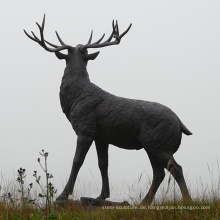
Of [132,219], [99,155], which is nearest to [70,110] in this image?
[99,155]

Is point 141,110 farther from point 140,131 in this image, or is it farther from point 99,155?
point 99,155

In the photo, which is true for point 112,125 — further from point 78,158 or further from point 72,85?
point 72,85

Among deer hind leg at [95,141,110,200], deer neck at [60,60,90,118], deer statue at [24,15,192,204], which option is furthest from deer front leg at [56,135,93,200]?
deer neck at [60,60,90,118]

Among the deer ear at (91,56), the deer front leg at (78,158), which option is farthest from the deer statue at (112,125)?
the deer ear at (91,56)

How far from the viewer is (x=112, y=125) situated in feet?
16.1

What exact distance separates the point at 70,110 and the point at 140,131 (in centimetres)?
119

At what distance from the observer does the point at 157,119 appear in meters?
4.84

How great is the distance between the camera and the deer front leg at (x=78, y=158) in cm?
469

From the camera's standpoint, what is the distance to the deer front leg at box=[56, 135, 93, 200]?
469 centimetres

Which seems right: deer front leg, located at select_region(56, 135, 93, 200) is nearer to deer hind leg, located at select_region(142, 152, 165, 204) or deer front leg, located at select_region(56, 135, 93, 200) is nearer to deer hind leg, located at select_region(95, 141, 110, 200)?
deer hind leg, located at select_region(95, 141, 110, 200)

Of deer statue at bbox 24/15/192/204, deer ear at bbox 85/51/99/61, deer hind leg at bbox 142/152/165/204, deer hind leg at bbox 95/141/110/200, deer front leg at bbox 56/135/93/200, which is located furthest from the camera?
deer ear at bbox 85/51/99/61

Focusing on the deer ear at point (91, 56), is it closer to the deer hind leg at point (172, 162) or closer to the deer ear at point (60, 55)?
the deer ear at point (60, 55)

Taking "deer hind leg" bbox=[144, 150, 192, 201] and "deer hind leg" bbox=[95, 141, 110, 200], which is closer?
"deer hind leg" bbox=[144, 150, 192, 201]

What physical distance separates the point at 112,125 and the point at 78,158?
2.40 ft
